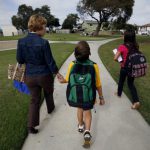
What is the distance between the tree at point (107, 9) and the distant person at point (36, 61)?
186ft

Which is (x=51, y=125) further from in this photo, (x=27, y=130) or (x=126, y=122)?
(x=126, y=122)

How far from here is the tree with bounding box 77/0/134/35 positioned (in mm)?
59344

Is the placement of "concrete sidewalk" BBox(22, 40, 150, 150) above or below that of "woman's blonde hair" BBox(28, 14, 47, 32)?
below

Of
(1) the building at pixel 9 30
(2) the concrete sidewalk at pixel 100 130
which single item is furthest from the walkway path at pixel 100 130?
(1) the building at pixel 9 30

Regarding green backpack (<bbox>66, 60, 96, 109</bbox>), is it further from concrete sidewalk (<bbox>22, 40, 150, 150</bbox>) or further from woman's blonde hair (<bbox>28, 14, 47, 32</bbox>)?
woman's blonde hair (<bbox>28, 14, 47, 32</bbox>)

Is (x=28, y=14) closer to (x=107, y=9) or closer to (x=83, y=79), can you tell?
(x=107, y=9)

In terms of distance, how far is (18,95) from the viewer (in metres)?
6.95

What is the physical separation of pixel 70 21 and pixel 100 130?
107238 mm

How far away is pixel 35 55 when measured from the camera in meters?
4.20

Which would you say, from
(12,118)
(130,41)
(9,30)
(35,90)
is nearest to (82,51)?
(35,90)

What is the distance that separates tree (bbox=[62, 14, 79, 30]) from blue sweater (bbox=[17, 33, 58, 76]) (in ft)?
350

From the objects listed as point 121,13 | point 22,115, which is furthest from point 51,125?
point 121,13

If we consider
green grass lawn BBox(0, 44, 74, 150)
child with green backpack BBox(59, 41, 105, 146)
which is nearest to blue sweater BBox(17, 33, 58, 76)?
child with green backpack BBox(59, 41, 105, 146)

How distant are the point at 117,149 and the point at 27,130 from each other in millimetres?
1587
